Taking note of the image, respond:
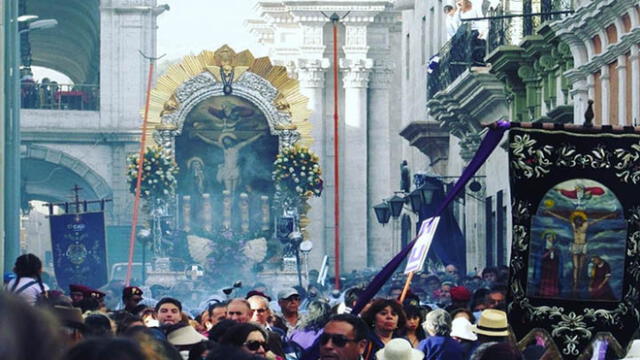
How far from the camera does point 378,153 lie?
7544 cm

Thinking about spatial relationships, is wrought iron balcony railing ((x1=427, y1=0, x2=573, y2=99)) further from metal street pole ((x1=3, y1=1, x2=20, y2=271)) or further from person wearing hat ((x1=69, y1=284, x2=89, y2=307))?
person wearing hat ((x1=69, y1=284, x2=89, y2=307))

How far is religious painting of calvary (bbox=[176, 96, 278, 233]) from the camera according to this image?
58625 millimetres

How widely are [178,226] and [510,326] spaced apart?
4551 cm

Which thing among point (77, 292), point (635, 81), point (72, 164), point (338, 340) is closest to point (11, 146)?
point (635, 81)

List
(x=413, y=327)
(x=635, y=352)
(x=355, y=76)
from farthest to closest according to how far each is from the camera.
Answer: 1. (x=355, y=76)
2. (x=413, y=327)
3. (x=635, y=352)

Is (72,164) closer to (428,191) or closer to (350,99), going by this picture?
(350,99)

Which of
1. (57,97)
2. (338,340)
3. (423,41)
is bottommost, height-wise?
(338,340)

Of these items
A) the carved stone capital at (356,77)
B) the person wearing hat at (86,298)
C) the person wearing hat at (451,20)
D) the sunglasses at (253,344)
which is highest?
the carved stone capital at (356,77)

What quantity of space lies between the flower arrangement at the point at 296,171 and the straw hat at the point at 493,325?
142 ft

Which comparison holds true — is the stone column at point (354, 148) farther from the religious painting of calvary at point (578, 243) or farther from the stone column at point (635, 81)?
the religious painting of calvary at point (578, 243)

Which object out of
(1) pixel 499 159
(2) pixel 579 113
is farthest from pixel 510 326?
(1) pixel 499 159

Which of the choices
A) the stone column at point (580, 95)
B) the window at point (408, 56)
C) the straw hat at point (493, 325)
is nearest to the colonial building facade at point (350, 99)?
the window at point (408, 56)

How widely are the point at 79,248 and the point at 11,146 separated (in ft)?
37.2

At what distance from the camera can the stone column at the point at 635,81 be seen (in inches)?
1009
